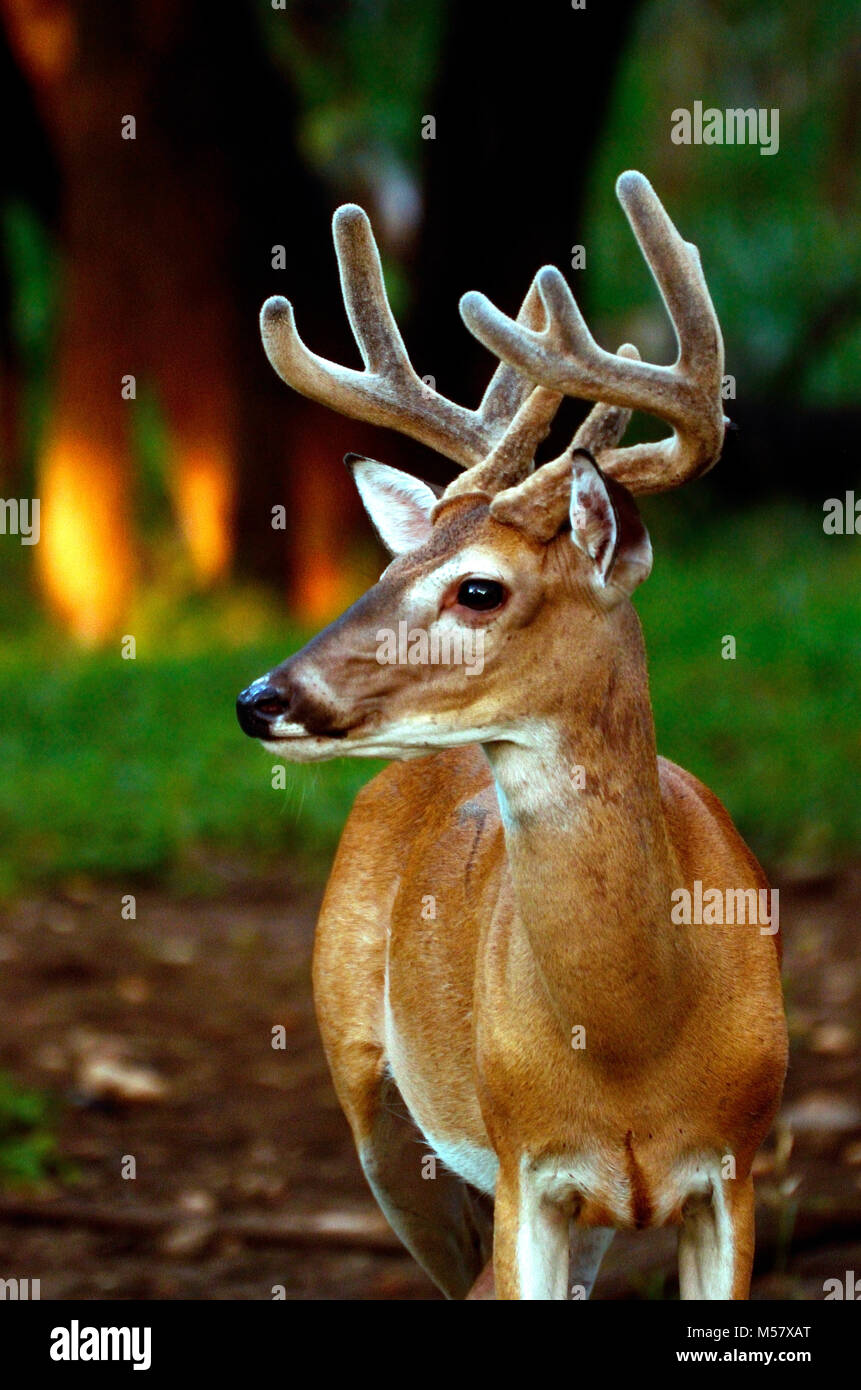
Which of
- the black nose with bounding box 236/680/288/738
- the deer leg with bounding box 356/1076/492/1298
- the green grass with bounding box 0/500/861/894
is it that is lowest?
the deer leg with bounding box 356/1076/492/1298

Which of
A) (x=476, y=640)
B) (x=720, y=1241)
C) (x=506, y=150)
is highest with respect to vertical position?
(x=506, y=150)

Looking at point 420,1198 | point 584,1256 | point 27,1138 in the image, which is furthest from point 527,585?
point 27,1138

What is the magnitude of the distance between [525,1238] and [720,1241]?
32 centimetres

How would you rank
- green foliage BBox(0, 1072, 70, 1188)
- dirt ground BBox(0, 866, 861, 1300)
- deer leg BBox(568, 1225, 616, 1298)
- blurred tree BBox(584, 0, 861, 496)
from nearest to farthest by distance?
1. deer leg BBox(568, 1225, 616, 1298)
2. dirt ground BBox(0, 866, 861, 1300)
3. green foliage BBox(0, 1072, 70, 1188)
4. blurred tree BBox(584, 0, 861, 496)

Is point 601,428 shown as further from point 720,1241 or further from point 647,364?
point 720,1241

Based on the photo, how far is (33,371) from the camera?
18.4 m

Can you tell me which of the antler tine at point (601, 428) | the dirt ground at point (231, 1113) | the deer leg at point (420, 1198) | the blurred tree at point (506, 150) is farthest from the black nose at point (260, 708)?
the blurred tree at point (506, 150)

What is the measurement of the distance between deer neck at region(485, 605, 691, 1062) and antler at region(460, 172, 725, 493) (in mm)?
266

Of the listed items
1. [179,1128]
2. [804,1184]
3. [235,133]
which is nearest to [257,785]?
[179,1128]

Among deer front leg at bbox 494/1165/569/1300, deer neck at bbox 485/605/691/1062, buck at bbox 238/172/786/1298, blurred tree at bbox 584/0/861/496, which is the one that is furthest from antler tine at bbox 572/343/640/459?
blurred tree at bbox 584/0/861/496

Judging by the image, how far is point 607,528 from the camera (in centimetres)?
324

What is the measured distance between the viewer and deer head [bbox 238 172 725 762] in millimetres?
3225

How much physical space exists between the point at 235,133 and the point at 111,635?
319 centimetres

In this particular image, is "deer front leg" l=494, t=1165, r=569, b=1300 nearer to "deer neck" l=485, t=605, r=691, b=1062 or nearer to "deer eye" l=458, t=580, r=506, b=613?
"deer neck" l=485, t=605, r=691, b=1062
